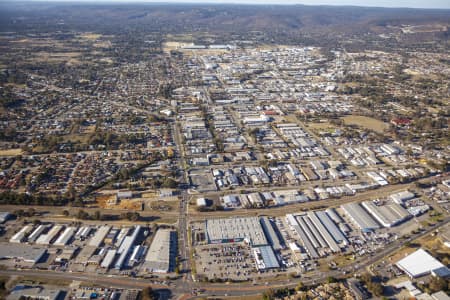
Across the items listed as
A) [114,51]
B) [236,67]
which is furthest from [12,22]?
[236,67]

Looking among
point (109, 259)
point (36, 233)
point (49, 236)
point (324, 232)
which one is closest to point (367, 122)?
point (324, 232)

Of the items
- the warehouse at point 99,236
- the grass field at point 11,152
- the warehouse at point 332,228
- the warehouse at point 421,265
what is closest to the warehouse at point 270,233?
the warehouse at point 332,228

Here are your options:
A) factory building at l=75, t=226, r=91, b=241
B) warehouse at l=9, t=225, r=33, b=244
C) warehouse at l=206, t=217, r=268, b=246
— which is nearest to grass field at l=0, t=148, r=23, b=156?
warehouse at l=9, t=225, r=33, b=244

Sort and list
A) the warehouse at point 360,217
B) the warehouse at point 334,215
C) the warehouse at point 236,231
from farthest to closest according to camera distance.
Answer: the warehouse at point 334,215, the warehouse at point 360,217, the warehouse at point 236,231

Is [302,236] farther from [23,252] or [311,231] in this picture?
[23,252]

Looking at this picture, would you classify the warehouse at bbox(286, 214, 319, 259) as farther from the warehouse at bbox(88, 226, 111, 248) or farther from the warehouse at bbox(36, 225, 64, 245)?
the warehouse at bbox(36, 225, 64, 245)

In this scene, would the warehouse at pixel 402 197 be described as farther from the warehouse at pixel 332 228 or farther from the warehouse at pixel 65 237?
the warehouse at pixel 65 237
